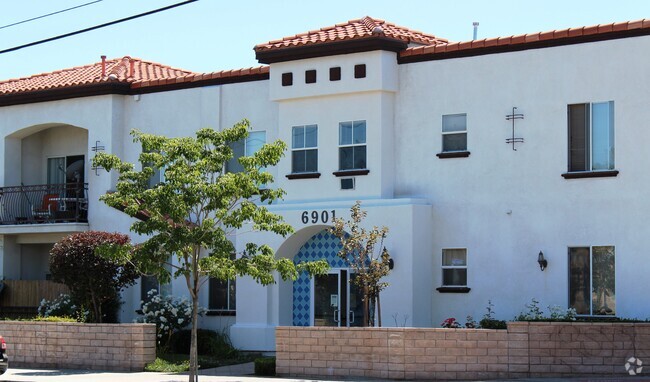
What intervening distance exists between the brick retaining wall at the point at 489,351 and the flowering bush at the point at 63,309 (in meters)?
8.71

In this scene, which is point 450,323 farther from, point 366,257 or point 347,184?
point 347,184

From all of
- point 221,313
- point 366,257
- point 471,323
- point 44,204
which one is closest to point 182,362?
point 221,313

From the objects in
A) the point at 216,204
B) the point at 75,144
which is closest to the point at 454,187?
the point at 216,204

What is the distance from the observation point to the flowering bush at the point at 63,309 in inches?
1190

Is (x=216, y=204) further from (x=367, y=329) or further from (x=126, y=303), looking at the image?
(x=126, y=303)

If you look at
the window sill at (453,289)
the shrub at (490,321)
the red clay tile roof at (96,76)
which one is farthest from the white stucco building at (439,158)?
the red clay tile roof at (96,76)

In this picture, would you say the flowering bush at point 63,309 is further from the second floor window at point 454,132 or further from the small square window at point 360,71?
the second floor window at point 454,132

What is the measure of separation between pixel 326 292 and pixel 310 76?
18.6ft

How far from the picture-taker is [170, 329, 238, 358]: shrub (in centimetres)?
2995

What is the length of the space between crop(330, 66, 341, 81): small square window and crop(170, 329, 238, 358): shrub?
7499 mm

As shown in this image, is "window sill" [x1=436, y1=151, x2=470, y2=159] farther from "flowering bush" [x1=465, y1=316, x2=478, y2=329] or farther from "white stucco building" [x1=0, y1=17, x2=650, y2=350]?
"flowering bush" [x1=465, y1=316, x2=478, y2=329]

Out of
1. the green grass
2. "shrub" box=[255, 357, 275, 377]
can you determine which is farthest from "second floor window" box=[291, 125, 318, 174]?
"shrub" box=[255, 357, 275, 377]

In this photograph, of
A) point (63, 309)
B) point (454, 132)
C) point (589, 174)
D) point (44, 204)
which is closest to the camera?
point (589, 174)

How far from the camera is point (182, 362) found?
27.8 metres
